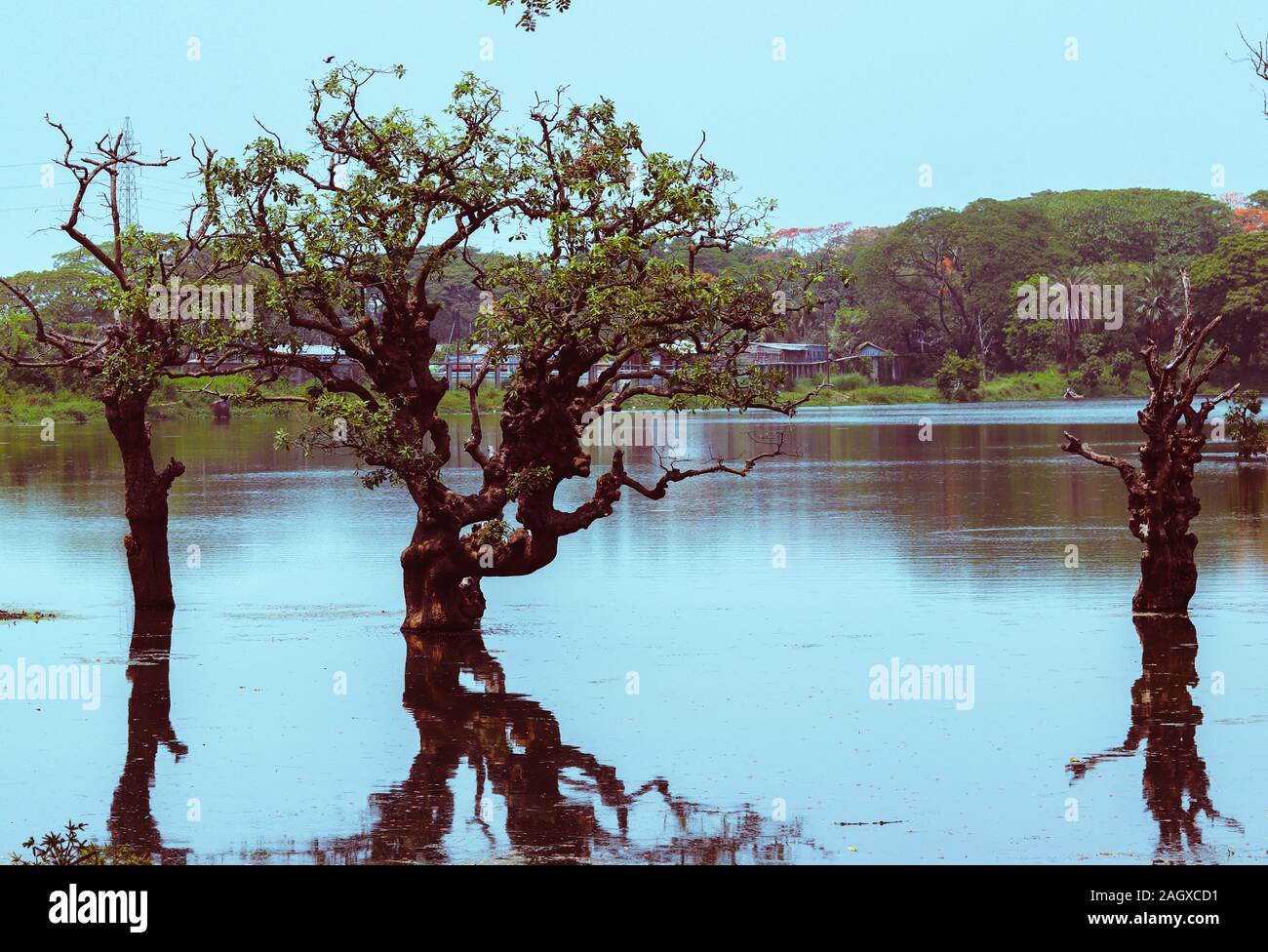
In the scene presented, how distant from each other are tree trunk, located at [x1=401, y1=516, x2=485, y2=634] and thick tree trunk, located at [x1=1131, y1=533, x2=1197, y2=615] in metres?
11.2

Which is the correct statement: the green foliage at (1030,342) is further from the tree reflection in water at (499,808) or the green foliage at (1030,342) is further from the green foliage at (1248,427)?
the tree reflection in water at (499,808)

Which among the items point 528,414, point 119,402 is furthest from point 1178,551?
point 119,402

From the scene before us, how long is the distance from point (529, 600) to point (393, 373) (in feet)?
27.4

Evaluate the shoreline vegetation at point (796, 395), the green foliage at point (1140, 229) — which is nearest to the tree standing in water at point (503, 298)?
the shoreline vegetation at point (796, 395)

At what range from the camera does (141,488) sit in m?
29.6

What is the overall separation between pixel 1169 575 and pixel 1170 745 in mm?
9704

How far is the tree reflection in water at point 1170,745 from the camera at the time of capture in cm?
1672

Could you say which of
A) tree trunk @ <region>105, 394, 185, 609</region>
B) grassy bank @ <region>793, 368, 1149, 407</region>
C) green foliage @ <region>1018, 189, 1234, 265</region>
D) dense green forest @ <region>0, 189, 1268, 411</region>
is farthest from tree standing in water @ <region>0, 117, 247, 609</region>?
green foliage @ <region>1018, 189, 1234, 265</region>

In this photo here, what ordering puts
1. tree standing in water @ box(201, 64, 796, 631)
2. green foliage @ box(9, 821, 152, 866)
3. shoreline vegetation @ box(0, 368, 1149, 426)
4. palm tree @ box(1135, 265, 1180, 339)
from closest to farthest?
green foliage @ box(9, 821, 152, 866) → tree standing in water @ box(201, 64, 796, 631) → shoreline vegetation @ box(0, 368, 1149, 426) → palm tree @ box(1135, 265, 1180, 339)

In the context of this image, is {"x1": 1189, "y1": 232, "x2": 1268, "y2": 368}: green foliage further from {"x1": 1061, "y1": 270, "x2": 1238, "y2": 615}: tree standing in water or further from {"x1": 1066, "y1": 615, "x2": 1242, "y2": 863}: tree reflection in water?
{"x1": 1066, "y1": 615, "x2": 1242, "y2": 863}: tree reflection in water

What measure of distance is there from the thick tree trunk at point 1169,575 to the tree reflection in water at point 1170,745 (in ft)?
2.22

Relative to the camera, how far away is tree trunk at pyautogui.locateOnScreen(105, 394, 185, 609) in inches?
1146

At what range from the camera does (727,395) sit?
28.7 meters
